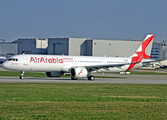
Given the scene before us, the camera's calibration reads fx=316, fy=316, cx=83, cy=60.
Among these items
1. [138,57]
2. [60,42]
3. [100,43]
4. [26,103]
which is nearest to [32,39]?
[60,42]

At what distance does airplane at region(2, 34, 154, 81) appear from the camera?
154ft

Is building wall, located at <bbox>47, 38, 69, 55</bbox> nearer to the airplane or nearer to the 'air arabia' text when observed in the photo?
the airplane

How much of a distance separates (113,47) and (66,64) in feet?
268

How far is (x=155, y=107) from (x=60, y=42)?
109 metres

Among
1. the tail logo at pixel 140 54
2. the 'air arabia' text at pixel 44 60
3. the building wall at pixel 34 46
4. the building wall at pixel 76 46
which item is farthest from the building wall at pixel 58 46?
the 'air arabia' text at pixel 44 60

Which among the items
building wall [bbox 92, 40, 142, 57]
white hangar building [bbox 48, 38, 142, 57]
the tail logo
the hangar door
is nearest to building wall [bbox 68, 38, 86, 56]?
white hangar building [bbox 48, 38, 142, 57]

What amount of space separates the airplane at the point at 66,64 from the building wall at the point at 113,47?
67.9 meters

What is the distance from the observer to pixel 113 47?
427 ft

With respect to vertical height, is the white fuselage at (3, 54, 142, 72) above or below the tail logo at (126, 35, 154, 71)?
below

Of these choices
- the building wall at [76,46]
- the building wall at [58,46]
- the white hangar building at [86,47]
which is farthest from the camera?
the building wall at [58,46]

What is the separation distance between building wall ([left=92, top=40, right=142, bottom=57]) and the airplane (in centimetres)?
6788

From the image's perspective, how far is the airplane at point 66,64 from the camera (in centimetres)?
4700

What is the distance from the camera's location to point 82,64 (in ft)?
171

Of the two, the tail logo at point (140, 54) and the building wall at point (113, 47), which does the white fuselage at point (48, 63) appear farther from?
the building wall at point (113, 47)
